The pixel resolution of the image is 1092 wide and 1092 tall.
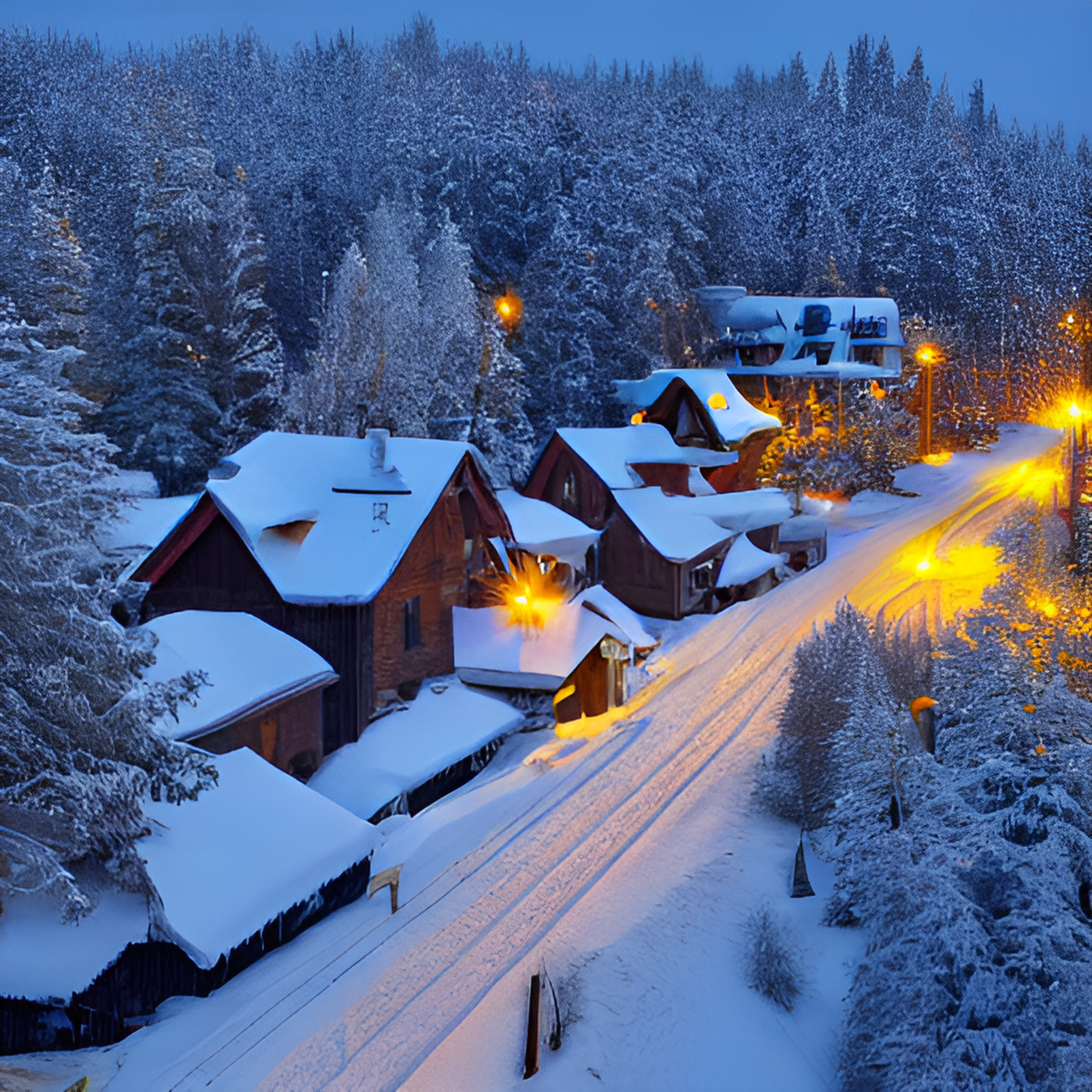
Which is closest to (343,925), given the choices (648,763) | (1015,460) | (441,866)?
(441,866)

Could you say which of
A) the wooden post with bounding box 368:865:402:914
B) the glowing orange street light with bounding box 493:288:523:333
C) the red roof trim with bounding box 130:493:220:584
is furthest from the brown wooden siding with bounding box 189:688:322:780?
the glowing orange street light with bounding box 493:288:523:333

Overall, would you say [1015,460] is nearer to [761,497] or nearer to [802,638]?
[761,497]

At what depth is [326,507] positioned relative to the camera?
24.3m

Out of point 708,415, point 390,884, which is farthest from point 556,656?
point 708,415

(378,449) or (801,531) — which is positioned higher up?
(378,449)

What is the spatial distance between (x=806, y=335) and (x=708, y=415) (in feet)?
62.9

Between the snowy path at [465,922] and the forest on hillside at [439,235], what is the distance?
42.2 feet

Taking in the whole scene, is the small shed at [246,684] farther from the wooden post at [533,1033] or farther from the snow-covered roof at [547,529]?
the snow-covered roof at [547,529]

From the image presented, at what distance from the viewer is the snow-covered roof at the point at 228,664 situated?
17.2 metres

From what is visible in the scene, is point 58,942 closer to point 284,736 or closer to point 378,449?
point 284,736

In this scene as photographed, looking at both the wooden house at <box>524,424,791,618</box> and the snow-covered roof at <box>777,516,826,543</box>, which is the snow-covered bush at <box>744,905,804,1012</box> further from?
the snow-covered roof at <box>777,516,826,543</box>

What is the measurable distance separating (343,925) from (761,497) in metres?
28.6

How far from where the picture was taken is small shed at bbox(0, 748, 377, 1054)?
1275 cm

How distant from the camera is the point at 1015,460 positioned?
55281 mm
